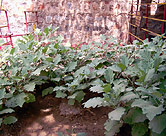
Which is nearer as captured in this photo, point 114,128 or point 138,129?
point 138,129

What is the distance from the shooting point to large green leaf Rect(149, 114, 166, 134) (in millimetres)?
1147

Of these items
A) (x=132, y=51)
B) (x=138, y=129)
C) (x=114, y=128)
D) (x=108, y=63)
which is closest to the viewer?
(x=138, y=129)

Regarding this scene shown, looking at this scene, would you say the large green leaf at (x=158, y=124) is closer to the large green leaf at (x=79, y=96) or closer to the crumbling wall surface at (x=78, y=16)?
the large green leaf at (x=79, y=96)

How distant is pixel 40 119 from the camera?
193cm

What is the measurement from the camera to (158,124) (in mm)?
1169

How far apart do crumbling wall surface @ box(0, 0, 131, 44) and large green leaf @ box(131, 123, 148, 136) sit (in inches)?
150

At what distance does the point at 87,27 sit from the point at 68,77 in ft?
10.2

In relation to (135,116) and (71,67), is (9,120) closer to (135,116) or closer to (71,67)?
(71,67)

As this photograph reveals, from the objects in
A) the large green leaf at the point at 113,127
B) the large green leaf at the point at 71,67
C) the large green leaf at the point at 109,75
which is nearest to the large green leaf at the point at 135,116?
the large green leaf at the point at 113,127

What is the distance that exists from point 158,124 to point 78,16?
413 centimetres

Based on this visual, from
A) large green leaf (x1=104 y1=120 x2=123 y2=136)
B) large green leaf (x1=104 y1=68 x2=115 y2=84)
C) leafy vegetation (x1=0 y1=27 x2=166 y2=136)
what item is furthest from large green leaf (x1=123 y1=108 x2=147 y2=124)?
large green leaf (x1=104 y1=68 x2=115 y2=84)

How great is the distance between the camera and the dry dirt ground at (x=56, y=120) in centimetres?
175

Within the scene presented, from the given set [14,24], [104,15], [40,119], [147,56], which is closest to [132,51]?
[147,56]

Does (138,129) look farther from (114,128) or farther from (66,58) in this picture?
(66,58)
